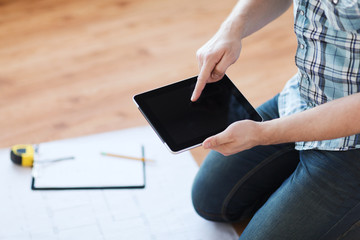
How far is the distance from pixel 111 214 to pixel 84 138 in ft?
0.96

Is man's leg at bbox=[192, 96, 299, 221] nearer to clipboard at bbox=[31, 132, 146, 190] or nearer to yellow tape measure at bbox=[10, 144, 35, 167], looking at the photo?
clipboard at bbox=[31, 132, 146, 190]

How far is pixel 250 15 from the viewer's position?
1181 mm

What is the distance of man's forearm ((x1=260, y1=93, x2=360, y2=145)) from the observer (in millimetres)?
944

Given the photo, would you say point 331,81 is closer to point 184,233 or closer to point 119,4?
point 184,233

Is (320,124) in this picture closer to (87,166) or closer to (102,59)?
(87,166)

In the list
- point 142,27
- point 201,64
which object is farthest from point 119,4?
point 201,64

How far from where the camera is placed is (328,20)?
98 cm

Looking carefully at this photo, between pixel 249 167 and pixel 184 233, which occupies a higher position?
pixel 249 167

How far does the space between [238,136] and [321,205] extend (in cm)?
23

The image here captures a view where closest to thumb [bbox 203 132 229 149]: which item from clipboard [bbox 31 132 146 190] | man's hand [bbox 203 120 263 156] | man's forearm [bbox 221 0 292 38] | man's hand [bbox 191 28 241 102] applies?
man's hand [bbox 203 120 263 156]

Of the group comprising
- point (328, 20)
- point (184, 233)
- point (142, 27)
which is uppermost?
point (328, 20)

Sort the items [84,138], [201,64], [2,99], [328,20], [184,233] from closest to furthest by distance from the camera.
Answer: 1. [328,20]
2. [201,64]
3. [184,233]
4. [84,138]
5. [2,99]

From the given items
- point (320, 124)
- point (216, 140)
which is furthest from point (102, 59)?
point (320, 124)

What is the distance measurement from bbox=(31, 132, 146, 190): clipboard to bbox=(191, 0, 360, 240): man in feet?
1.12
